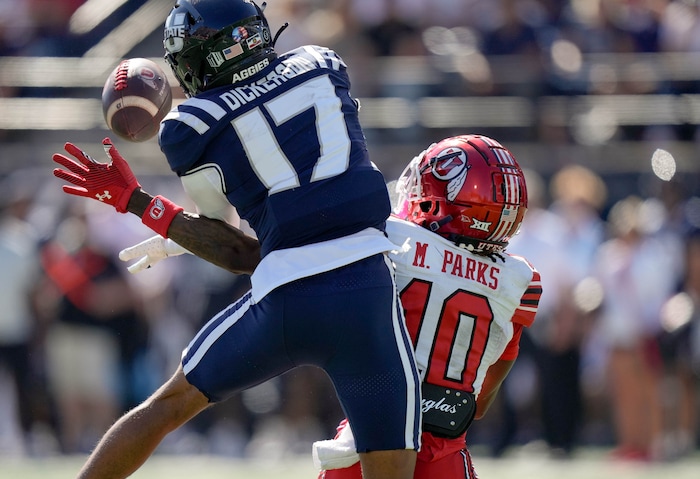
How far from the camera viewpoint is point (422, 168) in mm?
4016

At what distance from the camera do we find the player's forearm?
3.88 meters

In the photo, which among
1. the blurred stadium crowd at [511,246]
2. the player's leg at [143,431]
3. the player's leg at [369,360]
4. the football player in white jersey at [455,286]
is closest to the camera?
the player's leg at [369,360]

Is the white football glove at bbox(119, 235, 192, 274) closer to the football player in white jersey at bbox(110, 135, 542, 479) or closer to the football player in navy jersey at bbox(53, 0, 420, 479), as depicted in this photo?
the football player in white jersey at bbox(110, 135, 542, 479)

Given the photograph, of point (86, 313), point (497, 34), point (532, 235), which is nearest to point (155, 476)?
point (86, 313)

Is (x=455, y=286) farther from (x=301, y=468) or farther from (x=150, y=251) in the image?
(x=301, y=468)

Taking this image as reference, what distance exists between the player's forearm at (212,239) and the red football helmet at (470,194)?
57 cm

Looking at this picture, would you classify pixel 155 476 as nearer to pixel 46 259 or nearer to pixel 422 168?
pixel 46 259

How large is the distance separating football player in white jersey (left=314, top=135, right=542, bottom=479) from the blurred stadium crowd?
4.73 m

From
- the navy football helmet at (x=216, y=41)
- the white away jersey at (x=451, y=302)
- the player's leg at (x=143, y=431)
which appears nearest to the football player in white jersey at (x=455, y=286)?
the white away jersey at (x=451, y=302)

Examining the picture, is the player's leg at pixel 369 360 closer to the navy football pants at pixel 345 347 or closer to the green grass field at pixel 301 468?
the navy football pants at pixel 345 347

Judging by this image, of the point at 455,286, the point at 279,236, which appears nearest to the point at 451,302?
the point at 455,286

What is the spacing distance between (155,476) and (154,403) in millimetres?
3923

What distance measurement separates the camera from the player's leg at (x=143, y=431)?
3756mm

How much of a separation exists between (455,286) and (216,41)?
1088 mm
